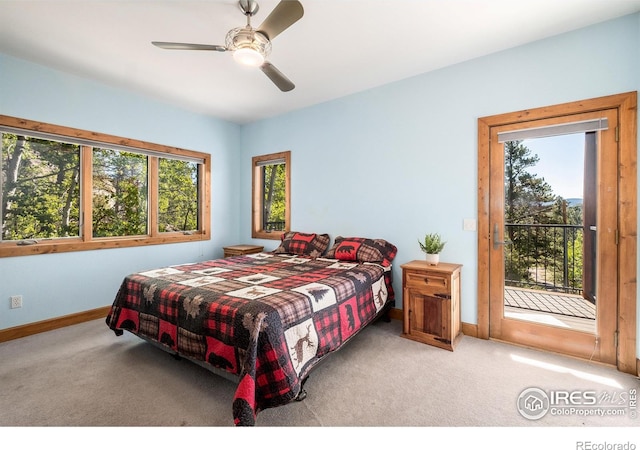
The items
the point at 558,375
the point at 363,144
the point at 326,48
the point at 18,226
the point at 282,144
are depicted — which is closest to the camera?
the point at 558,375

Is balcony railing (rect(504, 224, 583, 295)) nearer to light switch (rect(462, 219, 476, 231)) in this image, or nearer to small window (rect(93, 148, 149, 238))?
light switch (rect(462, 219, 476, 231))

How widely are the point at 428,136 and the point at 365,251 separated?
56.8 inches

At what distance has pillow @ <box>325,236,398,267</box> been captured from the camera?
123 inches

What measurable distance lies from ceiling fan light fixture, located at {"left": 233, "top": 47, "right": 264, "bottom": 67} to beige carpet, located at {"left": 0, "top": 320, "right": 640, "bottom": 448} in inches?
92.2

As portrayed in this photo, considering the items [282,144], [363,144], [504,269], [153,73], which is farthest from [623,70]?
[153,73]

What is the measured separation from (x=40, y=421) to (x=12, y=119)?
2.79m

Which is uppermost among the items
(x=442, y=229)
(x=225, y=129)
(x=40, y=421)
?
(x=225, y=129)

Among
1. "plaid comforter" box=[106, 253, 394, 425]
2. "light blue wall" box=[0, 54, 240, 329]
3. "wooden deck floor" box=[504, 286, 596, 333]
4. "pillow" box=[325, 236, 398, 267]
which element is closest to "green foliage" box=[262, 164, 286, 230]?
"light blue wall" box=[0, 54, 240, 329]

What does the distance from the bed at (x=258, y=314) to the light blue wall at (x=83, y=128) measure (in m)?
1.04

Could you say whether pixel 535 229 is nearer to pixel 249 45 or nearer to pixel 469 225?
pixel 469 225

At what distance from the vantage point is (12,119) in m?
2.71

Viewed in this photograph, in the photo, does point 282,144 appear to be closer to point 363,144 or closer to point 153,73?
point 363,144

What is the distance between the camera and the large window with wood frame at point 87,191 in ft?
→ 9.27

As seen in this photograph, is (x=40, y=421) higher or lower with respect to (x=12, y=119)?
lower
